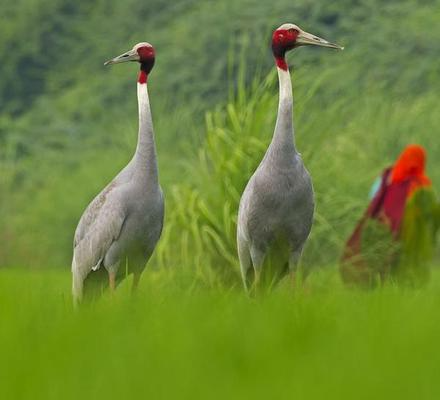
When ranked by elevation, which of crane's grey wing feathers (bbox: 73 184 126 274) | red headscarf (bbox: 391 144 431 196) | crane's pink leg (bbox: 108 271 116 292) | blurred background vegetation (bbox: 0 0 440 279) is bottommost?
blurred background vegetation (bbox: 0 0 440 279)

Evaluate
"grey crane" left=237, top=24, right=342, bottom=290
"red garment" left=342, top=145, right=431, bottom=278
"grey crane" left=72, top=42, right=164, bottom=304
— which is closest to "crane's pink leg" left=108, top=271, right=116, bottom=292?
"grey crane" left=72, top=42, right=164, bottom=304

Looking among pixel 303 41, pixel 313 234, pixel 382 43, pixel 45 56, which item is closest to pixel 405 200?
pixel 313 234

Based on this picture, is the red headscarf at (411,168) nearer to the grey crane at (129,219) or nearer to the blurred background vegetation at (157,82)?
the blurred background vegetation at (157,82)

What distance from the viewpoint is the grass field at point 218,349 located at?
120 inches

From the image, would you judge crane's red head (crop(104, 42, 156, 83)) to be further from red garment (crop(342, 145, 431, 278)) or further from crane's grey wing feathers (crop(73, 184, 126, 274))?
red garment (crop(342, 145, 431, 278))

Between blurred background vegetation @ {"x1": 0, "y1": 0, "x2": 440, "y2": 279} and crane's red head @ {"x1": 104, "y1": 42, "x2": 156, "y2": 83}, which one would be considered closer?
crane's red head @ {"x1": 104, "y1": 42, "x2": 156, "y2": 83}

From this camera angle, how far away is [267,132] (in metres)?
8.68

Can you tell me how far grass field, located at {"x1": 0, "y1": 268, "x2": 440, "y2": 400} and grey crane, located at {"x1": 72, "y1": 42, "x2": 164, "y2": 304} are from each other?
1.63 meters

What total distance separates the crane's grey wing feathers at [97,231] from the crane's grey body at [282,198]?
24.9 inches

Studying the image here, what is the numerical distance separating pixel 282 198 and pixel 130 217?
2.37 feet

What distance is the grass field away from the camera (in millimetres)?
3057

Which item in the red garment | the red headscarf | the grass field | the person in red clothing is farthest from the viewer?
the red headscarf

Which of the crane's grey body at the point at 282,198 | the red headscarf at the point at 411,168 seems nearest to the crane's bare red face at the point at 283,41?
the crane's grey body at the point at 282,198

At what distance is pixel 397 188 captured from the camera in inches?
385
